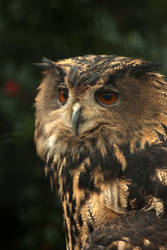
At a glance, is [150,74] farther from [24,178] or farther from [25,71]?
[24,178]

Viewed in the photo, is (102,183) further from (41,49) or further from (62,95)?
(41,49)

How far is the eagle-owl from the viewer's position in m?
1.56

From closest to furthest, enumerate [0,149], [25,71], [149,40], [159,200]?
[159,200]
[149,40]
[25,71]
[0,149]

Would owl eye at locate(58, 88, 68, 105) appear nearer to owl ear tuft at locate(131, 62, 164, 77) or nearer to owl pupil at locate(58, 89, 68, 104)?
owl pupil at locate(58, 89, 68, 104)

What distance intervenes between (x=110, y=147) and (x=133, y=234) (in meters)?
0.42

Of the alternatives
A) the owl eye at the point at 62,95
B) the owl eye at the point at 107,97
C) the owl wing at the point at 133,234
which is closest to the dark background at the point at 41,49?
the owl eye at the point at 62,95

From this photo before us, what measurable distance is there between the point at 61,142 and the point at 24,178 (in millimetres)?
1334

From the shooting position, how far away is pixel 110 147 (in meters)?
1.73

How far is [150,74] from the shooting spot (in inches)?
69.2

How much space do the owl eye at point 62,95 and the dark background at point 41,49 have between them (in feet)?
2.21

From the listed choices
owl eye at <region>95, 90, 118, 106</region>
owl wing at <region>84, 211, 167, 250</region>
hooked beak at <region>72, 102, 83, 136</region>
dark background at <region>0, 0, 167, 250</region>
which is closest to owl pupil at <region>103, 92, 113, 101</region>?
owl eye at <region>95, 90, 118, 106</region>

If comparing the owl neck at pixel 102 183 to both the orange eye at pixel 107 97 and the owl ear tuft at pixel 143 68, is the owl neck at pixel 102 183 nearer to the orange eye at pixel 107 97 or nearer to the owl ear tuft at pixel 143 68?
the orange eye at pixel 107 97

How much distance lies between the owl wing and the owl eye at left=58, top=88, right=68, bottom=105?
629 millimetres

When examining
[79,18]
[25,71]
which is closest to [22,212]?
[25,71]
